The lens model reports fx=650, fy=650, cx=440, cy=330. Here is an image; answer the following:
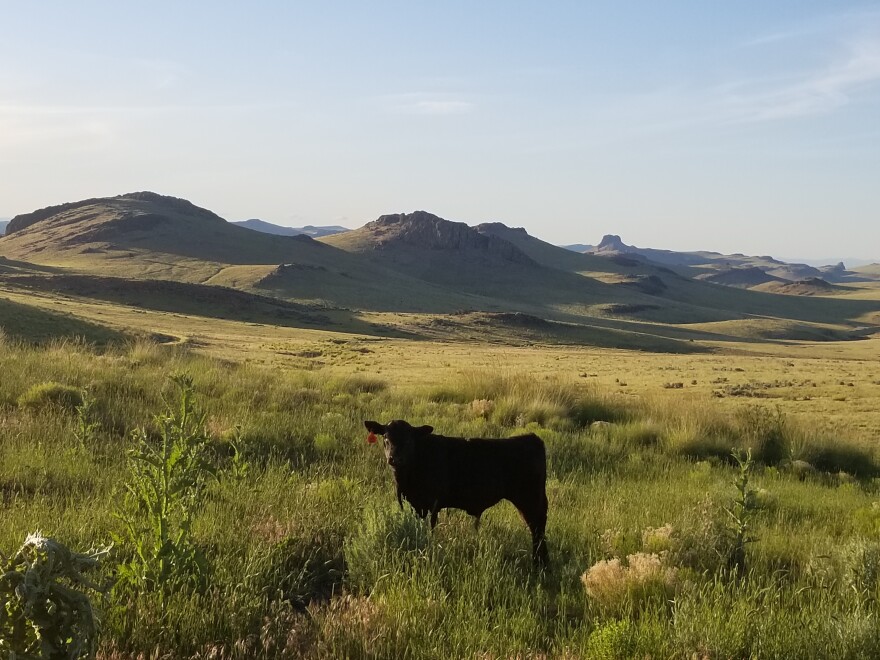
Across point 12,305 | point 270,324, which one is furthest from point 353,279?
point 12,305

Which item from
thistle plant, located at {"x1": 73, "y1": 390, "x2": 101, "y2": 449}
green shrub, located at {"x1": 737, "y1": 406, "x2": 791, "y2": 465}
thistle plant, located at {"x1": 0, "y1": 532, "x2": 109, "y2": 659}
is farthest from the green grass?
green shrub, located at {"x1": 737, "y1": 406, "x2": 791, "y2": 465}

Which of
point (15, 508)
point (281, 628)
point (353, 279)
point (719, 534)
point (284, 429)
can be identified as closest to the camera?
point (281, 628)

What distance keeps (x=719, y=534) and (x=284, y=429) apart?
581 cm

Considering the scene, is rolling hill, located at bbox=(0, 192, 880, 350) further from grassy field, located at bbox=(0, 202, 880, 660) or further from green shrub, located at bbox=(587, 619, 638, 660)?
green shrub, located at bbox=(587, 619, 638, 660)

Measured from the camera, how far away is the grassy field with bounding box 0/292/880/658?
346 cm

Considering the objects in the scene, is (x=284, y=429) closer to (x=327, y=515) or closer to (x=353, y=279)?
(x=327, y=515)

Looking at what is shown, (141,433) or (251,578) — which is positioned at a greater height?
(141,433)

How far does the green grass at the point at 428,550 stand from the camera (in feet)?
11.3

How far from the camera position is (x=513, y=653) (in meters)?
3.41

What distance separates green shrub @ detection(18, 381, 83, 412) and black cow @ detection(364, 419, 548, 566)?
18.4 feet

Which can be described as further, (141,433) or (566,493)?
(566,493)

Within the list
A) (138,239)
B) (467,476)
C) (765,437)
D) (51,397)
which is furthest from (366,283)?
(467,476)

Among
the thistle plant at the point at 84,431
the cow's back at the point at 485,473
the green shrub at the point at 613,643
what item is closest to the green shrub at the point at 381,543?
the cow's back at the point at 485,473

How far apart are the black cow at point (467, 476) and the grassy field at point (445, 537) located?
0.23m
